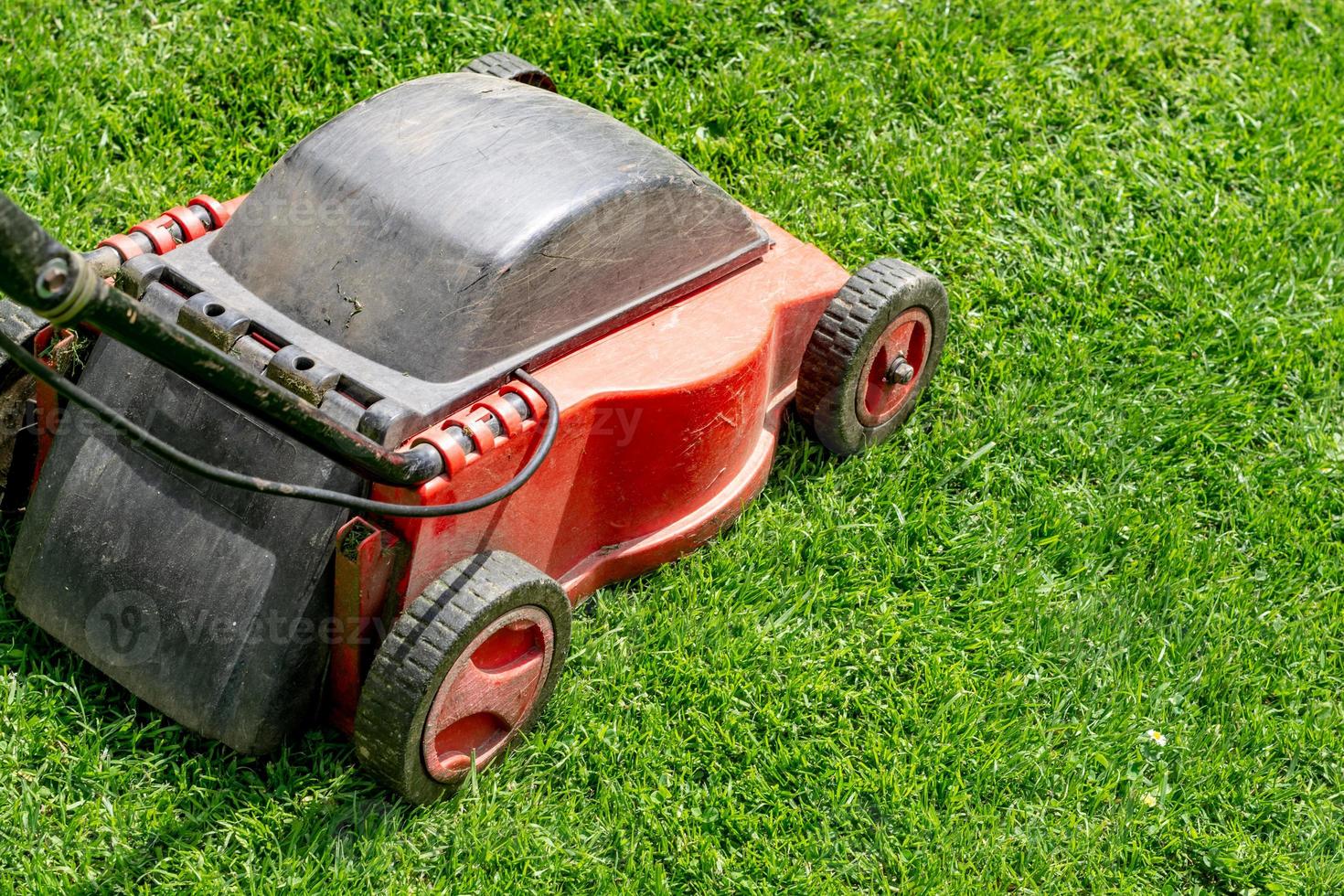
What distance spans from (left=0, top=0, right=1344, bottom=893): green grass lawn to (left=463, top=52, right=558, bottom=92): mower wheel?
0.51m

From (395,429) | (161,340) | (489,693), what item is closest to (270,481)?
(395,429)

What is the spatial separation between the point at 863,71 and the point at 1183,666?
213cm

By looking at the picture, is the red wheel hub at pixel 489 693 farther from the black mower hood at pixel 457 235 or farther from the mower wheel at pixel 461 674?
the black mower hood at pixel 457 235

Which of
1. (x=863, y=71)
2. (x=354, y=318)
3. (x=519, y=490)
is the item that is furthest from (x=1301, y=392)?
(x=354, y=318)

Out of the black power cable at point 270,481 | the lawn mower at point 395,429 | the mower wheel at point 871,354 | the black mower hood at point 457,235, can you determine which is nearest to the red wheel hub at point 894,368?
the mower wheel at point 871,354

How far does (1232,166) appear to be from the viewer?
4.78 m

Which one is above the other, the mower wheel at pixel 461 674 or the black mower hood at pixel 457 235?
the black mower hood at pixel 457 235

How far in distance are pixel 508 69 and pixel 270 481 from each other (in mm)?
1675

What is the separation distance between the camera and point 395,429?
9.02 ft

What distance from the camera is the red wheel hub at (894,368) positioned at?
3.68 meters

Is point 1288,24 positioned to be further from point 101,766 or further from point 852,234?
point 101,766

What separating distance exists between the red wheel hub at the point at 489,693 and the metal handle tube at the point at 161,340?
381 millimetres

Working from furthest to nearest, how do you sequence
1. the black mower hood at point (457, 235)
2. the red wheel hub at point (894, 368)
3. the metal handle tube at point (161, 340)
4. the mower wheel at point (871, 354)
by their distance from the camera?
the red wheel hub at point (894, 368) < the mower wheel at point (871, 354) < the black mower hood at point (457, 235) < the metal handle tube at point (161, 340)

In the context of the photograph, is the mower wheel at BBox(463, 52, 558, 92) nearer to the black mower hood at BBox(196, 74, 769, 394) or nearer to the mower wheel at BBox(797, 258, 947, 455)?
the black mower hood at BBox(196, 74, 769, 394)
